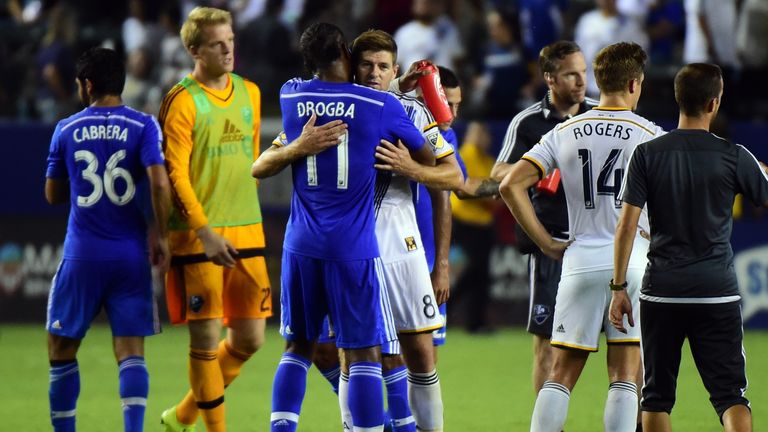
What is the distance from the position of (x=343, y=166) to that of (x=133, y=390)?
5.79 ft

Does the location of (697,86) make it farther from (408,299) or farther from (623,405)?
(408,299)

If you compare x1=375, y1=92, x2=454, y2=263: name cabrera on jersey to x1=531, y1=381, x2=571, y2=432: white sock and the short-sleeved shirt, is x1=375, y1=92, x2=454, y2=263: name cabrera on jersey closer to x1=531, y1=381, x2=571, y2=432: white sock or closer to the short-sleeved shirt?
x1=531, y1=381, x2=571, y2=432: white sock

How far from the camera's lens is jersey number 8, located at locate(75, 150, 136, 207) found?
6.52 meters

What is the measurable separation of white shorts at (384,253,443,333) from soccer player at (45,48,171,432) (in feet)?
4.20

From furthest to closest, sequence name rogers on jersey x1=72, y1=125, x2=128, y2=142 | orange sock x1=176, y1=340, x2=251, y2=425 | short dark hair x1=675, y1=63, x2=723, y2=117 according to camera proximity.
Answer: orange sock x1=176, y1=340, x2=251, y2=425, name rogers on jersey x1=72, y1=125, x2=128, y2=142, short dark hair x1=675, y1=63, x2=723, y2=117

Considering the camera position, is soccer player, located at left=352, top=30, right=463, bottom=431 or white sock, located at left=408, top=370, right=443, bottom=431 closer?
soccer player, located at left=352, top=30, right=463, bottom=431

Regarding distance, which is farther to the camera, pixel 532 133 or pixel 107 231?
pixel 532 133

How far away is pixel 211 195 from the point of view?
6871mm

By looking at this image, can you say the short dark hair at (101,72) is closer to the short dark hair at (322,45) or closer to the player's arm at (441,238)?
the short dark hair at (322,45)

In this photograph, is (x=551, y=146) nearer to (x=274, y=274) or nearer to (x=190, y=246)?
(x=190, y=246)

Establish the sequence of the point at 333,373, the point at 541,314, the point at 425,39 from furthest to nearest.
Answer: the point at 425,39 → the point at 333,373 → the point at 541,314

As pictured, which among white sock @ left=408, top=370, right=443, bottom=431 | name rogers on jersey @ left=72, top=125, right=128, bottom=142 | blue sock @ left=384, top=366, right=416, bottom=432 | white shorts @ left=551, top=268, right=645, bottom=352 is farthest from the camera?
name rogers on jersey @ left=72, top=125, right=128, bottom=142

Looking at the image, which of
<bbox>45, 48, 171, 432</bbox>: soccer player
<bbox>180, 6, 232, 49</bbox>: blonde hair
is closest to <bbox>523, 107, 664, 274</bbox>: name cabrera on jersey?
<bbox>180, 6, 232, 49</bbox>: blonde hair

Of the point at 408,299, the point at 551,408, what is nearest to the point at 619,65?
the point at 408,299
